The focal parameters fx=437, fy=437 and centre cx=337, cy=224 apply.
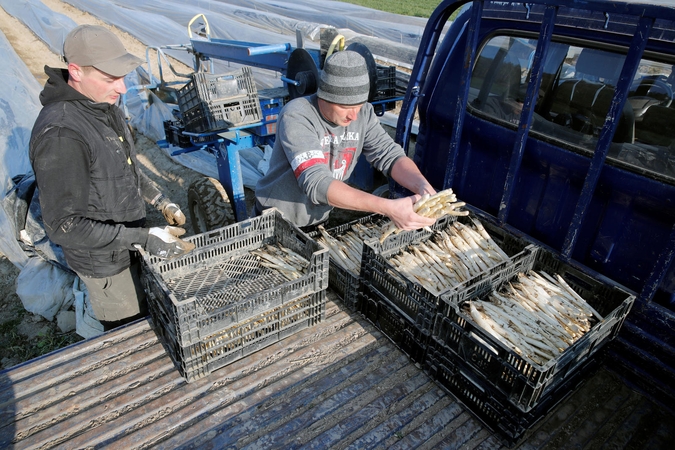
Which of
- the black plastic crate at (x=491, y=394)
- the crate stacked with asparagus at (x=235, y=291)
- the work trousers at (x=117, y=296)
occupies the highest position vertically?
the crate stacked with asparagus at (x=235, y=291)

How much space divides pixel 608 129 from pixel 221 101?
171 inches

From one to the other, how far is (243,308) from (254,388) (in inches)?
19.3

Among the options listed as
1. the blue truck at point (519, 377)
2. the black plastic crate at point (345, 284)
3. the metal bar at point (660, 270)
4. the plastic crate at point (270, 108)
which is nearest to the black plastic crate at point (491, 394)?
the blue truck at point (519, 377)

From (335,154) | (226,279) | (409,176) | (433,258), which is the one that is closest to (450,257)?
(433,258)

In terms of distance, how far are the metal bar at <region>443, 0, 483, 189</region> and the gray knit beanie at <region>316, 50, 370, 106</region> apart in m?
0.96

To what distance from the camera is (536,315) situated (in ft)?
9.62

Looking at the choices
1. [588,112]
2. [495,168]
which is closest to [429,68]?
[495,168]

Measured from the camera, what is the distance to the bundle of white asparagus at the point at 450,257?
331 cm

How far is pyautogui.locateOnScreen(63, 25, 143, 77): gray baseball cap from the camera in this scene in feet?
9.00

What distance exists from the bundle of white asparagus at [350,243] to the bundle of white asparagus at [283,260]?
30 centimetres

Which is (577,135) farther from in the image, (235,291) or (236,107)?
(236,107)

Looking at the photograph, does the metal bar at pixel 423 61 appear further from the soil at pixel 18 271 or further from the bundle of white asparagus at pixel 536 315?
the soil at pixel 18 271

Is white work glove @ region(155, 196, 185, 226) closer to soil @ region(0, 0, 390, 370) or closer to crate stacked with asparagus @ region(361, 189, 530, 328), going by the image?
crate stacked with asparagus @ region(361, 189, 530, 328)

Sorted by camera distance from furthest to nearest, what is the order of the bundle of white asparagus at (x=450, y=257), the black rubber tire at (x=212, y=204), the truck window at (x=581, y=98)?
the black rubber tire at (x=212, y=204), the bundle of white asparagus at (x=450, y=257), the truck window at (x=581, y=98)
